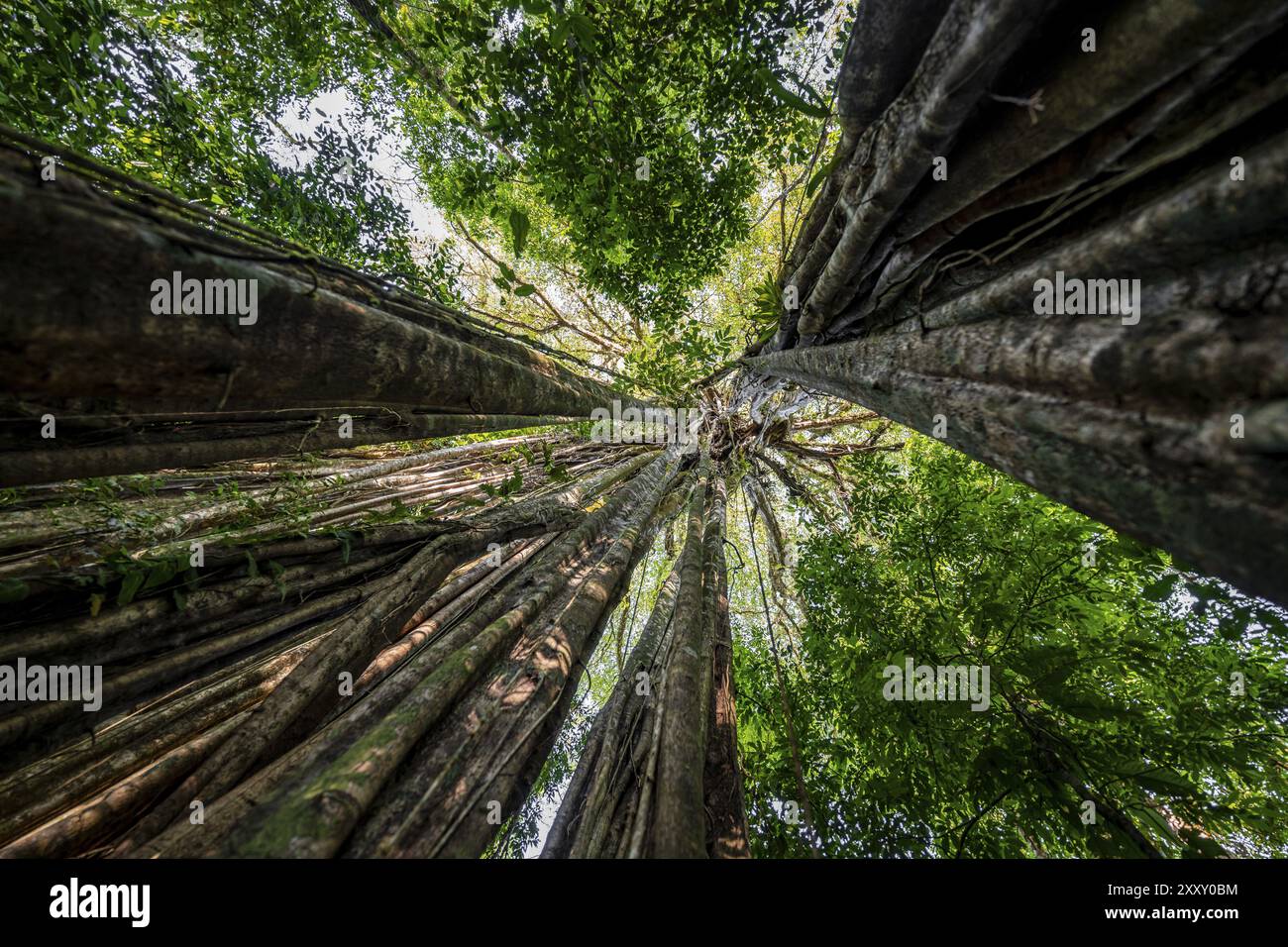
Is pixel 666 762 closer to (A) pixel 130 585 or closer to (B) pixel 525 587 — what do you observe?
(B) pixel 525 587

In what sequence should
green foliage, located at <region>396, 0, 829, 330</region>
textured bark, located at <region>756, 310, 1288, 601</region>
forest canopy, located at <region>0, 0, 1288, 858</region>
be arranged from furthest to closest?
green foliage, located at <region>396, 0, 829, 330</region>
forest canopy, located at <region>0, 0, 1288, 858</region>
textured bark, located at <region>756, 310, 1288, 601</region>

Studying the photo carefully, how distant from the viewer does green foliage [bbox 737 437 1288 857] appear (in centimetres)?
202

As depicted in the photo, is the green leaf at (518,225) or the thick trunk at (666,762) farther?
the green leaf at (518,225)

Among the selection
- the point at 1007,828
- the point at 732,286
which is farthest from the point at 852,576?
the point at 732,286

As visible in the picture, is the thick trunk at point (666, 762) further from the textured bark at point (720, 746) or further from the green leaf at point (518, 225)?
the green leaf at point (518, 225)

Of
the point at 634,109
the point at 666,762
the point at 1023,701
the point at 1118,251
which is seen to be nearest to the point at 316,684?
the point at 666,762

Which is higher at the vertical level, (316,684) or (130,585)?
(130,585)

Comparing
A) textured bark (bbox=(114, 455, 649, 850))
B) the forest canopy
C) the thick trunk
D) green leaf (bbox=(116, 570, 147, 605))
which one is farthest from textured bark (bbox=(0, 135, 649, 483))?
the thick trunk

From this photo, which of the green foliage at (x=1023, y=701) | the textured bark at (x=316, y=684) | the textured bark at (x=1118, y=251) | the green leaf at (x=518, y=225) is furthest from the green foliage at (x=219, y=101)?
the green foliage at (x=1023, y=701)

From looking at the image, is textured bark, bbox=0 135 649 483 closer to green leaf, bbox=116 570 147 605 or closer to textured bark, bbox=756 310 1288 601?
green leaf, bbox=116 570 147 605

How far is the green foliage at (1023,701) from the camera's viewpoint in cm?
202

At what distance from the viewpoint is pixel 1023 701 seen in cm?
258
